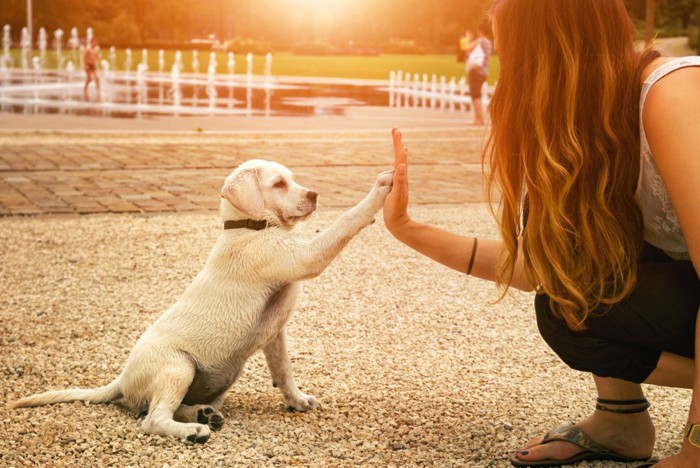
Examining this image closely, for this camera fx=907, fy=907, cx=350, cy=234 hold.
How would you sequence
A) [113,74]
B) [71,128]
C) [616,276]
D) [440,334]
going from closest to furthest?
[616,276] → [440,334] → [71,128] → [113,74]

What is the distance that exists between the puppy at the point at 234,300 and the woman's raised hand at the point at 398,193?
0.16 ft

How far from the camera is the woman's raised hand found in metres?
3.50

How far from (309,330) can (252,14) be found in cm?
7671

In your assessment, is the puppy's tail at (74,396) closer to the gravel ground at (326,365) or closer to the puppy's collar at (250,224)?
the gravel ground at (326,365)

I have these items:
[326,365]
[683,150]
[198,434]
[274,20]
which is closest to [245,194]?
[198,434]

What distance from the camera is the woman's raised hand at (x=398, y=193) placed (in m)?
3.50

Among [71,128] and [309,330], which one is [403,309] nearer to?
[309,330]

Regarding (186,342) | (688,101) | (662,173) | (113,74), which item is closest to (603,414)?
(662,173)

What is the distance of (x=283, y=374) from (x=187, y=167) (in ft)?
24.3

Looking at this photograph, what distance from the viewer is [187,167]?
10.9m

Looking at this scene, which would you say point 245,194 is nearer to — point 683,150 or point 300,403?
point 300,403

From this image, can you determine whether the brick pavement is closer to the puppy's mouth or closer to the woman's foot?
the puppy's mouth

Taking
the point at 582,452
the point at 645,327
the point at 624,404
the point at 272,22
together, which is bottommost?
the point at 582,452

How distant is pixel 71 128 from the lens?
48.1 ft
